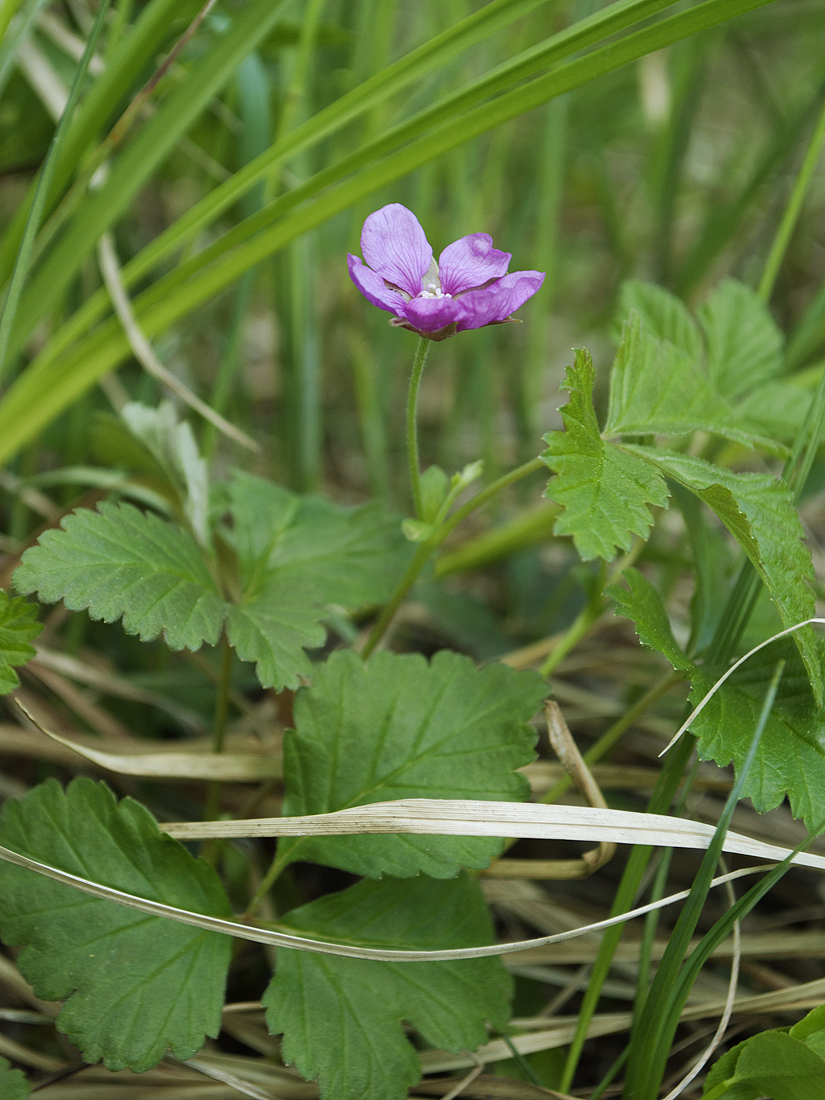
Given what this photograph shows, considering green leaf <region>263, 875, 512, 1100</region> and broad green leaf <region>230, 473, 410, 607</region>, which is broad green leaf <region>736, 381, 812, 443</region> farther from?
green leaf <region>263, 875, 512, 1100</region>

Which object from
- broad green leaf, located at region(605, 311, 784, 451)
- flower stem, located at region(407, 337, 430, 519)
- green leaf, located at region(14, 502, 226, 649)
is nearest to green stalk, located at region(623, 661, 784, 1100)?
broad green leaf, located at region(605, 311, 784, 451)

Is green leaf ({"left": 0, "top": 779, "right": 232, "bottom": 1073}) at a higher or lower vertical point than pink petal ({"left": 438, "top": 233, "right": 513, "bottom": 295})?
lower

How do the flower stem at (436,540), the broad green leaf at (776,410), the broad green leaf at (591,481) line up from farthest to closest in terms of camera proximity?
the broad green leaf at (776,410) → the flower stem at (436,540) → the broad green leaf at (591,481)

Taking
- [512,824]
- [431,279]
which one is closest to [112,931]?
[512,824]

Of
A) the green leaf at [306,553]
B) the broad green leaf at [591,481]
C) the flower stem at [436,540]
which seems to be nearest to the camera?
the broad green leaf at [591,481]

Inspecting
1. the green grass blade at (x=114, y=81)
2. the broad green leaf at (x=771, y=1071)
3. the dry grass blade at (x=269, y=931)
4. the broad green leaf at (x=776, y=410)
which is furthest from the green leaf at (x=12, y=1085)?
the broad green leaf at (x=776, y=410)

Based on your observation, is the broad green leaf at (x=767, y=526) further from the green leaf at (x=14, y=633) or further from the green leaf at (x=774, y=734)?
the green leaf at (x=14, y=633)
